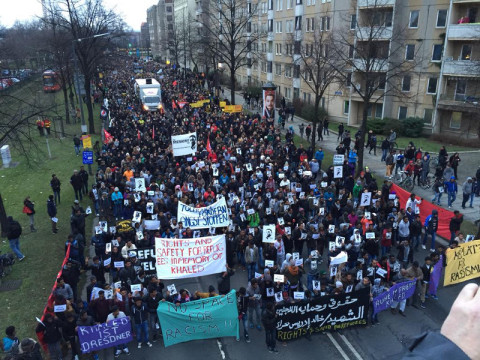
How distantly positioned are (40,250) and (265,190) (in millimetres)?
9706

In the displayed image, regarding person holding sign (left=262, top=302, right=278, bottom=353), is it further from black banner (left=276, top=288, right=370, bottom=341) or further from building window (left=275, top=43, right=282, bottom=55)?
building window (left=275, top=43, right=282, bottom=55)

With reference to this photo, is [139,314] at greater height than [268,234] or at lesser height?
lesser

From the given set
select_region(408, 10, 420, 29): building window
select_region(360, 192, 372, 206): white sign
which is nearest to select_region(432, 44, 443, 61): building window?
select_region(408, 10, 420, 29): building window

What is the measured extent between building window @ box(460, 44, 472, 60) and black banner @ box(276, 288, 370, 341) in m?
28.5

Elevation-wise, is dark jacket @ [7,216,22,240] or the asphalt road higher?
dark jacket @ [7,216,22,240]

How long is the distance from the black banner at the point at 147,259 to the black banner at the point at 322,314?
14.8ft

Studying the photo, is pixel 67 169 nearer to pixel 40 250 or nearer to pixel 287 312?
pixel 40 250

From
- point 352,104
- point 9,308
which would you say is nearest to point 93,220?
point 9,308

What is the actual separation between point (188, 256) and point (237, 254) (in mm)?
2681

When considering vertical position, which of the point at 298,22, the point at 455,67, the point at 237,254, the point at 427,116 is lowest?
the point at 237,254

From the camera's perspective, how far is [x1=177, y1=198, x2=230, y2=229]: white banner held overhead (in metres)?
15.6

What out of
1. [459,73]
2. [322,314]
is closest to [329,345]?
[322,314]

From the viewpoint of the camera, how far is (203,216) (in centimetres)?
1570

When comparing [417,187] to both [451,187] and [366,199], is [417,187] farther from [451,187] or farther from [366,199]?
[366,199]
